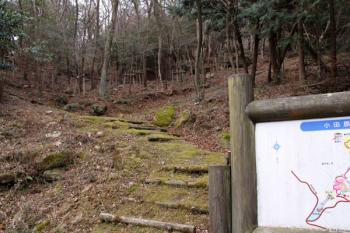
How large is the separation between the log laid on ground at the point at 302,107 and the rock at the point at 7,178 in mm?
5939

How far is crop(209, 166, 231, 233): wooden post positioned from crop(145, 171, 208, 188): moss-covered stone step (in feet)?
8.97

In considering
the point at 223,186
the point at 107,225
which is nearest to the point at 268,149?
the point at 223,186

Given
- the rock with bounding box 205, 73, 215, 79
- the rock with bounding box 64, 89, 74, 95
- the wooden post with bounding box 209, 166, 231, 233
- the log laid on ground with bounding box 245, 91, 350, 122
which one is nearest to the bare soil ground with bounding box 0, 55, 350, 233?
the wooden post with bounding box 209, 166, 231, 233

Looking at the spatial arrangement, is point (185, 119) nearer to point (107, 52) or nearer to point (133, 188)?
point (133, 188)

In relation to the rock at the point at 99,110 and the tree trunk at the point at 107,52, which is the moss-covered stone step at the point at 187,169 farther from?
the tree trunk at the point at 107,52

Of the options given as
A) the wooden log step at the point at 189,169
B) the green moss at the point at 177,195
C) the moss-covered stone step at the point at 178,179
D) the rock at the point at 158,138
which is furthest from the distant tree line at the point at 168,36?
the green moss at the point at 177,195

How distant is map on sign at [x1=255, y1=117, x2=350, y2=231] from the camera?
2.06 metres

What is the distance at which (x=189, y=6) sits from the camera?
43.4 feet

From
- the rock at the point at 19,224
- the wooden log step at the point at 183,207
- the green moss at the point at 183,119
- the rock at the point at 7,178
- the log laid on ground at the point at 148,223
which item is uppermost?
the green moss at the point at 183,119

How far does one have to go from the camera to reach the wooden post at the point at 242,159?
7.79 ft

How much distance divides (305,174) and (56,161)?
20.1 feet

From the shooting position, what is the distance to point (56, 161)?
718 cm

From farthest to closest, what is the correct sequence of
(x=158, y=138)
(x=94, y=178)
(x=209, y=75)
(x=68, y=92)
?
(x=209, y=75) < (x=68, y=92) < (x=158, y=138) < (x=94, y=178)

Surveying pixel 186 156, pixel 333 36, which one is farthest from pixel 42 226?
pixel 333 36
